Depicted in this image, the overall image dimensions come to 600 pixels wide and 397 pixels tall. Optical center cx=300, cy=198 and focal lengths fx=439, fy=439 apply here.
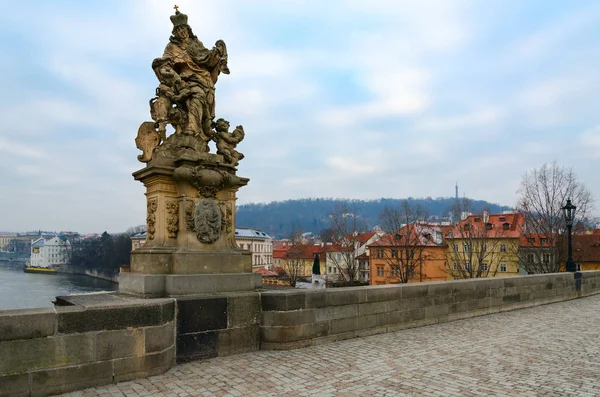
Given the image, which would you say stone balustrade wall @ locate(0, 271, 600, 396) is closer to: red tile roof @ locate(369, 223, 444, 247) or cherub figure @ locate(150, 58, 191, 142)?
cherub figure @ locate(150, 58, 191, 142)

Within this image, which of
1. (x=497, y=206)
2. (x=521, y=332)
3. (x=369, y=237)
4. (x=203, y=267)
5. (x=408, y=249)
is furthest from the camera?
(x=497, y=206)

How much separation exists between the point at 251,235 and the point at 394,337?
98.9 meters

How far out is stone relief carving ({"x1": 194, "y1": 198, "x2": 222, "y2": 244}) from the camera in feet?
21.3

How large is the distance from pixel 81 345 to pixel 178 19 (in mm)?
5061

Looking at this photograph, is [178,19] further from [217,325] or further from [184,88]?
[217,325]

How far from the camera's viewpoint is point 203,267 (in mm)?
6438

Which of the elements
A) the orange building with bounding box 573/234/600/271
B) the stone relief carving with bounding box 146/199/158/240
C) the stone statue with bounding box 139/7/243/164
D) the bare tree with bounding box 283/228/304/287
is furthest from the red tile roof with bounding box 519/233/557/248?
the bare tree with bounding box 283/228/304/287

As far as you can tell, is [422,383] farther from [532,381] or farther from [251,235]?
[251,235]

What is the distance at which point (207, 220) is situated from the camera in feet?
21.6

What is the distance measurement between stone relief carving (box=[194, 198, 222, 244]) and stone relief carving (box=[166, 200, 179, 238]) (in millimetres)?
295

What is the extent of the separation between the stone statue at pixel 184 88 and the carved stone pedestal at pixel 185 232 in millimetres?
242

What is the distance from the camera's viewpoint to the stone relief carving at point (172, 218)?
6.48m

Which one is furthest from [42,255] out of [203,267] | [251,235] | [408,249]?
[203,267]

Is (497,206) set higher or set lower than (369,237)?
higher
